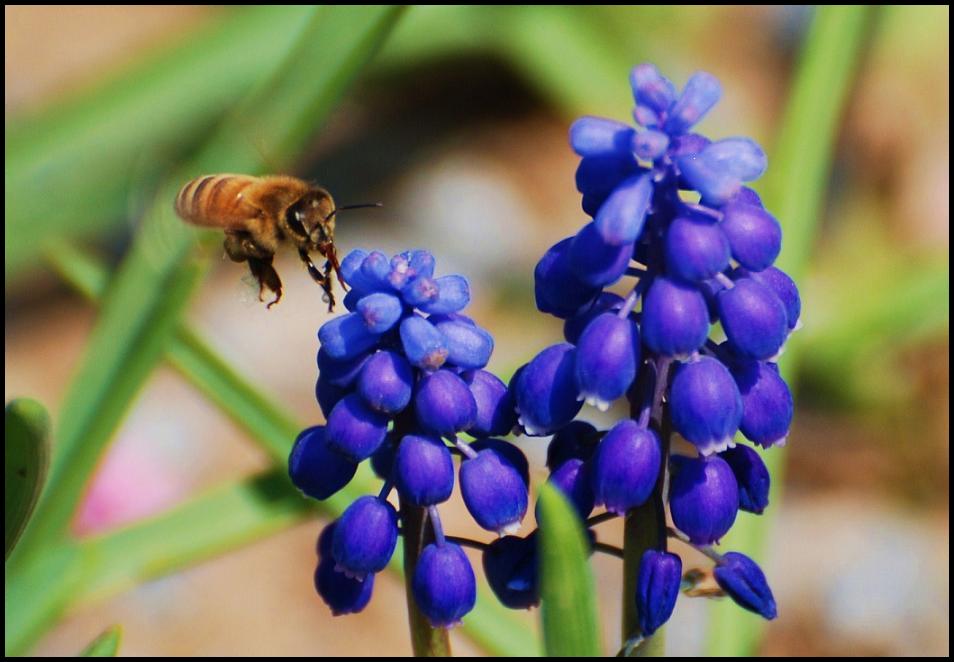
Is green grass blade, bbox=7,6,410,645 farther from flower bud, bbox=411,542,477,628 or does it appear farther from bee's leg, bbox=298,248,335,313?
flower bud, bbox=411,542,477,628

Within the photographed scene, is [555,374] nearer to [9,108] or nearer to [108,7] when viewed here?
[9,108]

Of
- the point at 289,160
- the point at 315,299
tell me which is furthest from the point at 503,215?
the point at 289,160

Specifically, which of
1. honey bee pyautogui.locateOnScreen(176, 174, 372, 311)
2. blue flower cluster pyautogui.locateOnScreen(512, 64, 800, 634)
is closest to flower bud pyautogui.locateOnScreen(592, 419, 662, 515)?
blue flower cluster pyautogui.locateOnScreen(512, 64, 800, 634)

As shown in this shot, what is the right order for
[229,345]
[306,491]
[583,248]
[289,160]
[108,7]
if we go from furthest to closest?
[108,7]
[229,345]
[289,160]
[306,491]
[583,248]

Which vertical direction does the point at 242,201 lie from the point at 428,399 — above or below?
below

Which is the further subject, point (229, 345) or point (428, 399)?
point (229, 345)

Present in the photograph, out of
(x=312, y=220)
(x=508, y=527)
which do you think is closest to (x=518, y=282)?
(x=312, y=220)

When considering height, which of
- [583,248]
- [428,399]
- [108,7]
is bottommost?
[108,7]

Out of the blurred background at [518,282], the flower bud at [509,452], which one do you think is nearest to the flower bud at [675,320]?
the flower bud at [509,452]

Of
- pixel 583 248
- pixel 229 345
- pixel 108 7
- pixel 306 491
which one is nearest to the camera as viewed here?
pixel 583 248
